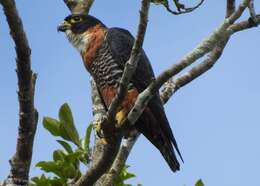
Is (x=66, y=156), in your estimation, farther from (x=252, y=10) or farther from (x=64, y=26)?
(x=64, y=26)

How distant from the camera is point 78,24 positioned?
672 centimetres

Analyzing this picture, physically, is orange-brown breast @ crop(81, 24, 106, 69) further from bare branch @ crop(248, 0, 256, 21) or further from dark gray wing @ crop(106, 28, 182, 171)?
bare branch @ crop(248, 0, 256, 21)

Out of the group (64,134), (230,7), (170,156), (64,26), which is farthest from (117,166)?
(64,26)

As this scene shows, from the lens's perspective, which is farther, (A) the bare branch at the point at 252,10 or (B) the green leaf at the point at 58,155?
(B) the green leaf at the point at 58,155

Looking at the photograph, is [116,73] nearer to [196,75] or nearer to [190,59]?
[196,75]

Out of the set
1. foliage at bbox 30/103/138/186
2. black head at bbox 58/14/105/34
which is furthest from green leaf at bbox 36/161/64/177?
black head at bbox 58/14/105/34

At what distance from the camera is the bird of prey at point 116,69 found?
5238mm

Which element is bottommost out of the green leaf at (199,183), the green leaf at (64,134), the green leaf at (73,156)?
the green leaf at (199,183)

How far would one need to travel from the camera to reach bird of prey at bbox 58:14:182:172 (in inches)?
206

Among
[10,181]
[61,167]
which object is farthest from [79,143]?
[10,181]

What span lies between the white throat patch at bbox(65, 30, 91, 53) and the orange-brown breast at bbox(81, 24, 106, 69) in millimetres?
55

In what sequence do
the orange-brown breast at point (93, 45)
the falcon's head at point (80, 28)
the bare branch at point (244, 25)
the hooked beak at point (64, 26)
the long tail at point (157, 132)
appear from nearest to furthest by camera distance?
the bare branch at point (244, 25) → the long tail at point (157, 132) → the orange-brown breast at point (93, 45) → the falcon's head at point (80, 28) → the hooked beak at point (64, 26)

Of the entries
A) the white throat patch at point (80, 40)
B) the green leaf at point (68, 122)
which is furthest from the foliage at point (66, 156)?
the white throat patch at point (80, 40)

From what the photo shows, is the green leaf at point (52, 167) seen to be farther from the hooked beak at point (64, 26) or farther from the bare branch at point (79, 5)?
the hooked beak at point (64, 26)
